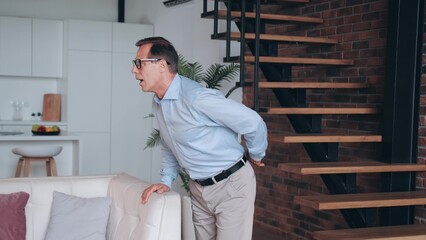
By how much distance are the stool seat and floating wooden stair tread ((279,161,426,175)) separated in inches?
137

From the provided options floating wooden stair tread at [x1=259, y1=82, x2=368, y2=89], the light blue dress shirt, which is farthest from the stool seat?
the light blue dress shirt

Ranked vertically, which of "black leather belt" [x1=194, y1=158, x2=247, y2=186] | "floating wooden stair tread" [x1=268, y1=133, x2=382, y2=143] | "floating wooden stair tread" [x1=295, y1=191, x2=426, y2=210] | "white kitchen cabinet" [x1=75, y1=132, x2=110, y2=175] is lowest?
"white kitchen cabinet" [x1=75, y1=132, x2=110, y2=175]

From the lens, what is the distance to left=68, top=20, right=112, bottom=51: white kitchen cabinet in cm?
838

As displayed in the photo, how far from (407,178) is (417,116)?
1.42 feet

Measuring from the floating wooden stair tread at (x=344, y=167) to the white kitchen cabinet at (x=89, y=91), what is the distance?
4.62 metres

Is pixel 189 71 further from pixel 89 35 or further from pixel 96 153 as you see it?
pixel 96 153

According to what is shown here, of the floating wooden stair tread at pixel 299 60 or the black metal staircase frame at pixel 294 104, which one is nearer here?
the black metal staircase frame at pixel 294 104

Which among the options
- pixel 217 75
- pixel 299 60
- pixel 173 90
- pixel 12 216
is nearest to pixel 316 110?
pixel 299 60

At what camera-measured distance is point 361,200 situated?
422cm

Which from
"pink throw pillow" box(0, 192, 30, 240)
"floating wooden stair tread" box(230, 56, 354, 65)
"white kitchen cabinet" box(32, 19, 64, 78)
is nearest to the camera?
"pink throw pillow" box(0, 192, 30, 240)

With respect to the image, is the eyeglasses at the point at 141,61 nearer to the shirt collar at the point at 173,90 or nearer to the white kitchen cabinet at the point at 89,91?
the shirt collar at the point at 173,90

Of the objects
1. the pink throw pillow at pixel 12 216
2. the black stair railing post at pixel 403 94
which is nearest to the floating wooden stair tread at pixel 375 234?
the black stair railing post at pixel 403 94

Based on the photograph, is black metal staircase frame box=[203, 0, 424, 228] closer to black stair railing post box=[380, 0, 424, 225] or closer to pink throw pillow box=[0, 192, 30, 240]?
black stair railing post box=[380, 0, 424, 225]

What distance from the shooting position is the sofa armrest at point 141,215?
331cm
